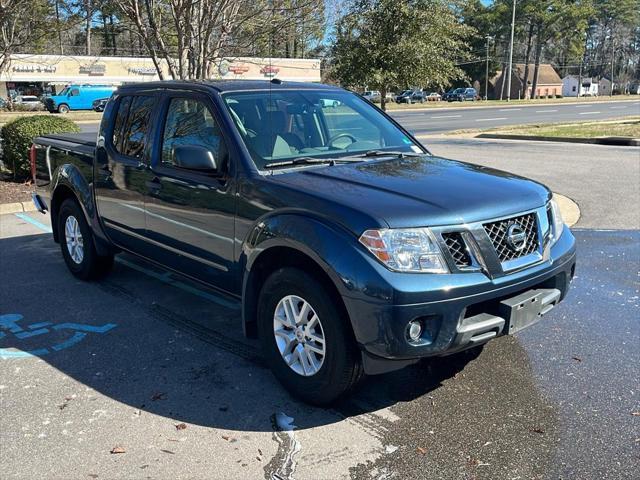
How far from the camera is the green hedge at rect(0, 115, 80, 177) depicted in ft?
36.1

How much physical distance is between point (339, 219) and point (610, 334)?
261cm

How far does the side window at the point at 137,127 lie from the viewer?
489 centimetres

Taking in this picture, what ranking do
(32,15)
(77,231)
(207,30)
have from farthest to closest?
1. (32,15)
2. (207,30)
3. (77,231)

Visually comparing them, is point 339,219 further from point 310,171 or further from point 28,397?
point 28,397

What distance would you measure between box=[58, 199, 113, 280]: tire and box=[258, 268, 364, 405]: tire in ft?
9.04

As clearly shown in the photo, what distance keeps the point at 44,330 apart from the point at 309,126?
2.64 meters

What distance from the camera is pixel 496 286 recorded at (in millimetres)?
3217

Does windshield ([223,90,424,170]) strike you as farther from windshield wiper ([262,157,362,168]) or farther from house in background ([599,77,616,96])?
house in background ([599,77,616,96])

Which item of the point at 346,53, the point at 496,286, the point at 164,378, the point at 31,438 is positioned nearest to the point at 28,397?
the point at 31,438

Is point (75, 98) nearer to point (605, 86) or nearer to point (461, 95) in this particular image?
point (461, 95)

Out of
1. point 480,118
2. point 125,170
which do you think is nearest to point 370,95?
point 480,118

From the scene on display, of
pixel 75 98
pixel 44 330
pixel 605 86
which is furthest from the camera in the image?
pixel 605 86

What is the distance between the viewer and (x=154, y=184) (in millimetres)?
4629

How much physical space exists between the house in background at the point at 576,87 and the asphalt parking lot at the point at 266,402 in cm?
12062
